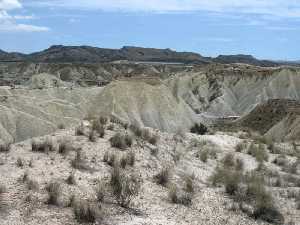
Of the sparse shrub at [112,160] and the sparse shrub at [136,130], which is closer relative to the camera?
the sparse shrub at [112,160]

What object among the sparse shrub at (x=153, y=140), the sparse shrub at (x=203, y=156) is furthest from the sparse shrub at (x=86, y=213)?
the sparse shrub at (x=203, y=156)

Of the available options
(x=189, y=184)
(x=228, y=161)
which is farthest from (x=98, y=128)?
(x=228, y=161)

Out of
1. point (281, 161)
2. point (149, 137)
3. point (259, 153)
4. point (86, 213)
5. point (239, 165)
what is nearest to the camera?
point (86, 213)

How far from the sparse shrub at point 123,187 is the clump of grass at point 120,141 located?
9.47 ft

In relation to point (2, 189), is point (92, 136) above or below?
above

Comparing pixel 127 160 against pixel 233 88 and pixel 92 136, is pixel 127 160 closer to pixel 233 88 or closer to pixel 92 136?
pixel 92 136

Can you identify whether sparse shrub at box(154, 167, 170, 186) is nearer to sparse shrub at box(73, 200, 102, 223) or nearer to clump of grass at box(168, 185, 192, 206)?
clump of grass at box(168, 185, 192, 206)

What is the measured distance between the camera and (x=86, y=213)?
1139cm

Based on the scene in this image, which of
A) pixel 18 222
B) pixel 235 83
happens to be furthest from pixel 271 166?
pixel 235 83

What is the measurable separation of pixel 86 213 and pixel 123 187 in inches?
71.4

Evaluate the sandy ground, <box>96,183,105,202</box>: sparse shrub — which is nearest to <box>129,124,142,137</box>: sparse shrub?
the sandy ground

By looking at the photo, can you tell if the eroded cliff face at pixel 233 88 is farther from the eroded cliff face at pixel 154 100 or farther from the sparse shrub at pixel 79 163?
the sparse shrub at pixel 79 163

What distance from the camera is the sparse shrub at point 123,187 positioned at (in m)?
12.7

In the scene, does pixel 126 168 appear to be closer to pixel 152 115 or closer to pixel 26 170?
pixel 26 170
